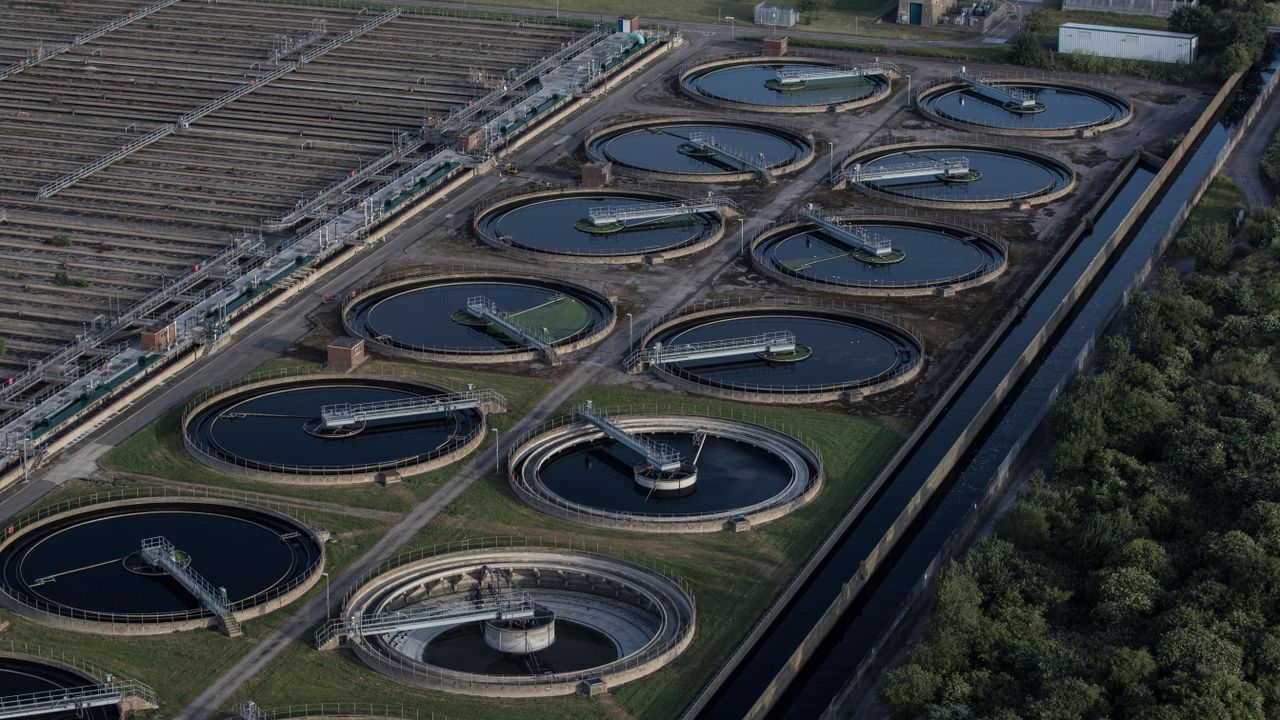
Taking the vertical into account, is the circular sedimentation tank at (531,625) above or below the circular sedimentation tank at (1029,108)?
below

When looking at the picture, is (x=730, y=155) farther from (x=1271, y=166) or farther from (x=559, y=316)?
(x=1271, y=166)

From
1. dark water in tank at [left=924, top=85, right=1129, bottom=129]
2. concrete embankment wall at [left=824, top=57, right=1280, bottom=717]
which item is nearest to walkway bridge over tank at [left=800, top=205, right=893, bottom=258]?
concrete embankment wall at [left=824, top=57, right=1280, bottom=717]

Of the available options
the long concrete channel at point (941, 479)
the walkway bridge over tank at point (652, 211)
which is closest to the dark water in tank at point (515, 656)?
the long concrete channel at point (941, 479)

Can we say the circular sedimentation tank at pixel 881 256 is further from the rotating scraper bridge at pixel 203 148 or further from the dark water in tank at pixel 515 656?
the dark water in tank at pixel 515 656

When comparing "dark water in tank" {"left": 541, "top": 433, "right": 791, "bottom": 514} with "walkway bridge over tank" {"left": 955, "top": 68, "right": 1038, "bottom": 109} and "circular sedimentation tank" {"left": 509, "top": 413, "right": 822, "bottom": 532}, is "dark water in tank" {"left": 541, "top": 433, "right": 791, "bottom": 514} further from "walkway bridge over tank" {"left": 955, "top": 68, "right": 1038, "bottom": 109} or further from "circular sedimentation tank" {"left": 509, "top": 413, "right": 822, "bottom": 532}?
"walkway bridge over tank" {"left": 955, "top": 68, "right": 1038, "bottom": 109}

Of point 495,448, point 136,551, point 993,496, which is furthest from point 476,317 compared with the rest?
point 993,496
